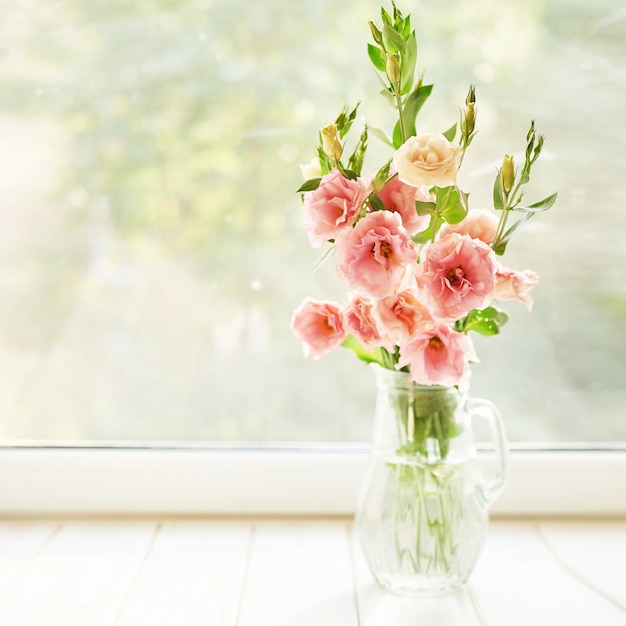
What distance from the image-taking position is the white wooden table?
926mm

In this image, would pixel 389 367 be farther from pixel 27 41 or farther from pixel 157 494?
pixel 27 41

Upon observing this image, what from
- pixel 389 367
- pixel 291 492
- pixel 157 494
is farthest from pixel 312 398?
pixel 389 367

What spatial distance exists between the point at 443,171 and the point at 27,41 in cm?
77

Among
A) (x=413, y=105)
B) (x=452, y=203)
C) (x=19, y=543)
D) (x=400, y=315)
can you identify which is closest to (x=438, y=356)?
(x=400, y=315)

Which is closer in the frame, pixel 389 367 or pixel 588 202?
pixel 389 367

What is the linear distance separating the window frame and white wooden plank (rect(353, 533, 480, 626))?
27cm

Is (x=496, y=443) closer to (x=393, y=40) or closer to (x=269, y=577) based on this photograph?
(x=269, y=577)

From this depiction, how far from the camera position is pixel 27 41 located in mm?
1254

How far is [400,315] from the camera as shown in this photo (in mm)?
846

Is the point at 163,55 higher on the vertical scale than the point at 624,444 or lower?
higher

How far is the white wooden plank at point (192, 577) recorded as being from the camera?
93cm

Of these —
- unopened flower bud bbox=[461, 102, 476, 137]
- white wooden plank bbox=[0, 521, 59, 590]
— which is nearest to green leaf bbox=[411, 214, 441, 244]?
unopened flower bud bbox=[461, 102, 476, 137]

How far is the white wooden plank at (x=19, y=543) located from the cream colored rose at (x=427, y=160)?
0.68 meters

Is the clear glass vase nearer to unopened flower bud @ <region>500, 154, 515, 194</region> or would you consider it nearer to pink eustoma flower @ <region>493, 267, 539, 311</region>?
pink eustoma flower @ <region>493, 267, 539, 311</region>
